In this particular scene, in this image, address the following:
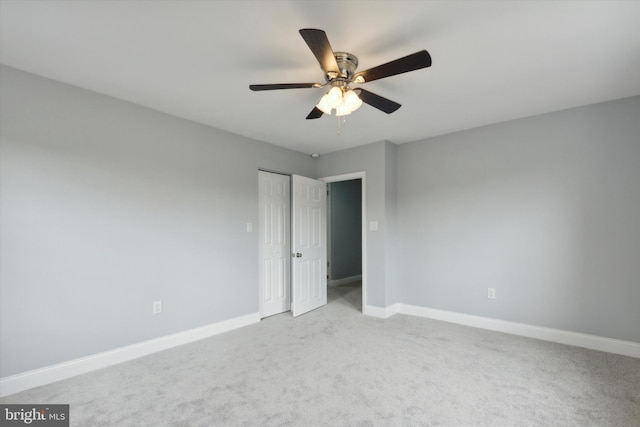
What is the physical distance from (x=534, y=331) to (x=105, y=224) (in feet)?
14.4

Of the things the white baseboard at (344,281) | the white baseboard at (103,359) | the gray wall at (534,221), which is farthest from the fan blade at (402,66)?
the white baseboard at (344,281)

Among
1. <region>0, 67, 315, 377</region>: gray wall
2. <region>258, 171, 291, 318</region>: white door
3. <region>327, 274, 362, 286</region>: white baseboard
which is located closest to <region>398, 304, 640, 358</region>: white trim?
<region>258, 171, 291, 318</region>: white door

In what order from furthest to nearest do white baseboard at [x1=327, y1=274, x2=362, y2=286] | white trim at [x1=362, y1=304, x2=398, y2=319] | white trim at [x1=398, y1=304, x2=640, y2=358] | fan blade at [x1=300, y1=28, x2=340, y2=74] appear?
1. white baseboard at [x1=327, y1=274, x2=362, y2=286]
2. white trim at [x1=362, y1=304, x2=398, y2=319]
3. white trim at [x1=398, y1=304, x2=640, y2=358]
4. fan blade at [x1=300, y1=28, x2=340, y2=74]

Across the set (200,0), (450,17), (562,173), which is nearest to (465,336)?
(562,173)

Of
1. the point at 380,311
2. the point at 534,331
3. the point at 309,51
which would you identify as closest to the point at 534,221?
the point at 534,331

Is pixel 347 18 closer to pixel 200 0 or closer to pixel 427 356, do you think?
pixel 200 0

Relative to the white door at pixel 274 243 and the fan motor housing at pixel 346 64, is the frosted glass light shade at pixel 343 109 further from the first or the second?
the white door at pixel 274 243

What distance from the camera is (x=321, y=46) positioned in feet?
4.98

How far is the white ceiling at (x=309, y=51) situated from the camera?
1615mm

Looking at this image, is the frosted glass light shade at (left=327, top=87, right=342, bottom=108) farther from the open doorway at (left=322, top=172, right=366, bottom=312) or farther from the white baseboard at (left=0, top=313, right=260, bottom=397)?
the open doorway at (left=322, top=172, right=366, bottom=312)

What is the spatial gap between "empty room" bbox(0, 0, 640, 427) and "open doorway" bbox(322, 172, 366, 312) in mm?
1822

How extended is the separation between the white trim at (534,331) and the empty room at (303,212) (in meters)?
0.02

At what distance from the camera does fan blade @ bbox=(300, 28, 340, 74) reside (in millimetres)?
1387

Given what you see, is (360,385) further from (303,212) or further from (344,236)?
(344,236)
